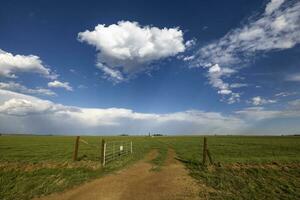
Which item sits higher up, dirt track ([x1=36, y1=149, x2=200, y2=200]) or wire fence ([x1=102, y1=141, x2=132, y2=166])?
wire fence ([x1=102, y1=141, x2=132, y2=166])

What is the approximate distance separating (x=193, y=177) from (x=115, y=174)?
17.0 ft

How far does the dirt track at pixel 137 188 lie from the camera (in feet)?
35.6

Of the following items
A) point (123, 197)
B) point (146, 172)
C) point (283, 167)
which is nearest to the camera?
point (123, 197)

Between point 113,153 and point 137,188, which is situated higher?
point 113,153

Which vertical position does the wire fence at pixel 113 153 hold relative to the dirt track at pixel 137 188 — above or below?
above

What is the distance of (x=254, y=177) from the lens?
1561 centimetres

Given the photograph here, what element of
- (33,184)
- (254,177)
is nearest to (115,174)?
(33,184)

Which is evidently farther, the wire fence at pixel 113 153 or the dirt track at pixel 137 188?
the wire fence at pixel 113 153

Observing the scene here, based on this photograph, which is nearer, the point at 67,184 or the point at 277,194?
the point at 277,194

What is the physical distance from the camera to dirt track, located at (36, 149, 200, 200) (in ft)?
35.6

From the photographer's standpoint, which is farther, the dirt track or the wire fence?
the wire fence

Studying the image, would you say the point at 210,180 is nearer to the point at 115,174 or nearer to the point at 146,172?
the point at 146,172

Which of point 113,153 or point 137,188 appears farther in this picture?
point 113,153

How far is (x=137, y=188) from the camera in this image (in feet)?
40.5
